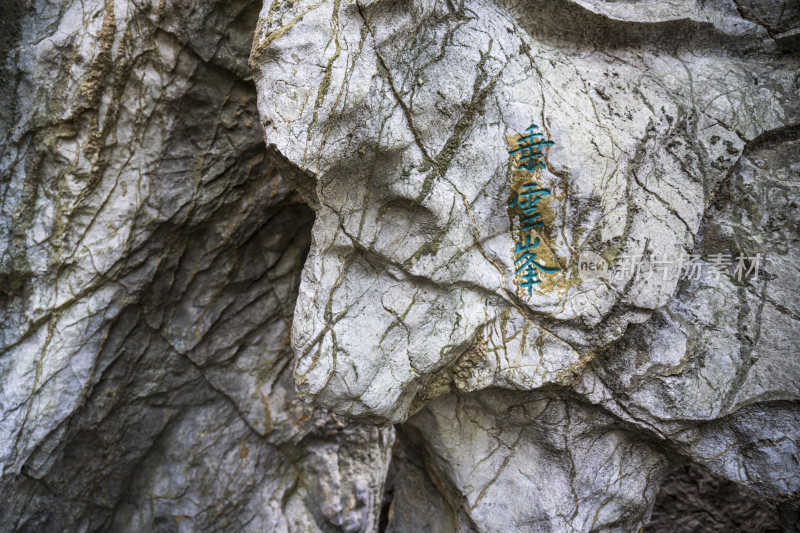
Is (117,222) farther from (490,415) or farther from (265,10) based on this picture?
(490,415)

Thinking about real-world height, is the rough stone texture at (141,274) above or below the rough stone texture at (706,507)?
above

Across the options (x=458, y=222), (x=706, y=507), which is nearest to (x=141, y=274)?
(x=458, y=222)

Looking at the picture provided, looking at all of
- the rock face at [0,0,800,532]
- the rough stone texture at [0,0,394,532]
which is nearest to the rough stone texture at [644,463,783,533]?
the rock face at [0,0,800,532]

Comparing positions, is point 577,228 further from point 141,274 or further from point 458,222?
point 141,274

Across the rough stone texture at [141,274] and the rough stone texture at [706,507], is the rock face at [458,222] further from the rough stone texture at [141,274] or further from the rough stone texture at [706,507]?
the rough stone texture at [706,507]

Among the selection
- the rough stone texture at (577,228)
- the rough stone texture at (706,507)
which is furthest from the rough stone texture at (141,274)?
the rough stone texture at (706,507)

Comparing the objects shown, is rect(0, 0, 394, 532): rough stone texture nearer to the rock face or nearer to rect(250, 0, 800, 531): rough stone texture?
the rock face

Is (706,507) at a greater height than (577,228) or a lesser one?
lesser
